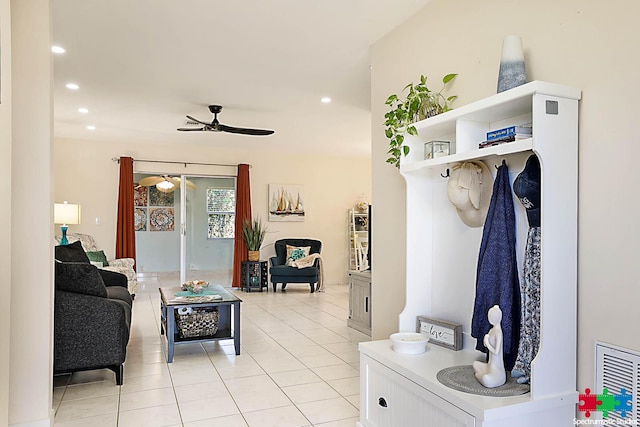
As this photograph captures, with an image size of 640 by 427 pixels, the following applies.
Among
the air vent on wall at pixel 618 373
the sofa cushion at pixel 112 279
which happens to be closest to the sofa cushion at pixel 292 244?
the sofa cushion at pixel 112 279

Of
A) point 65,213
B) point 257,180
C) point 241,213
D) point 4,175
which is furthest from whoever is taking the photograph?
point 257,180

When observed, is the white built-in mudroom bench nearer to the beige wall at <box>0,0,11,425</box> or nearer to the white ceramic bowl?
the white ceramic bowl

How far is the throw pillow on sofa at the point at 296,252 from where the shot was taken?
8133 mm

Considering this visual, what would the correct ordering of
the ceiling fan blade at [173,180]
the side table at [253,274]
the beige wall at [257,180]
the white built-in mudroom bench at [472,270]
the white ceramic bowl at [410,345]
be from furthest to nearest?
the ceiling fan blade at [173,180], the side table at [253,274], the beige wall at [257,180], the white ceramic bowl at [410,345], the white built-in mudroom bench at [472,270]

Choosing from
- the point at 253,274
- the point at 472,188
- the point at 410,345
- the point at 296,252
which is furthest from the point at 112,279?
the point at 472,188

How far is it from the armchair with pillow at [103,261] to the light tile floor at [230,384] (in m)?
1.53

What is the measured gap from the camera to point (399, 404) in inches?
85.0

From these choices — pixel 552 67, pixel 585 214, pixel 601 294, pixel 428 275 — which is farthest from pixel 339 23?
pixel 601 294

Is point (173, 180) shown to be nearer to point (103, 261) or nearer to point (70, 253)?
point (103, 261)

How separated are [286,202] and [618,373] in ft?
24.0

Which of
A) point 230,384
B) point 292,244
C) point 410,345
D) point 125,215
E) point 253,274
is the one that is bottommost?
point 230,384

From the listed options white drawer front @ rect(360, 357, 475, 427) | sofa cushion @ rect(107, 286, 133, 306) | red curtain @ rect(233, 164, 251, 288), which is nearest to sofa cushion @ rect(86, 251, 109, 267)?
sofa cushion @ rect(107, 286, 133, 306)

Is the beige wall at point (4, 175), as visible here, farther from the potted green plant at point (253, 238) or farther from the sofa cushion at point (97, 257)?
the potted green plant at point (253, 238)

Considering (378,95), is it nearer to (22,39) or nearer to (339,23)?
(339,23)
